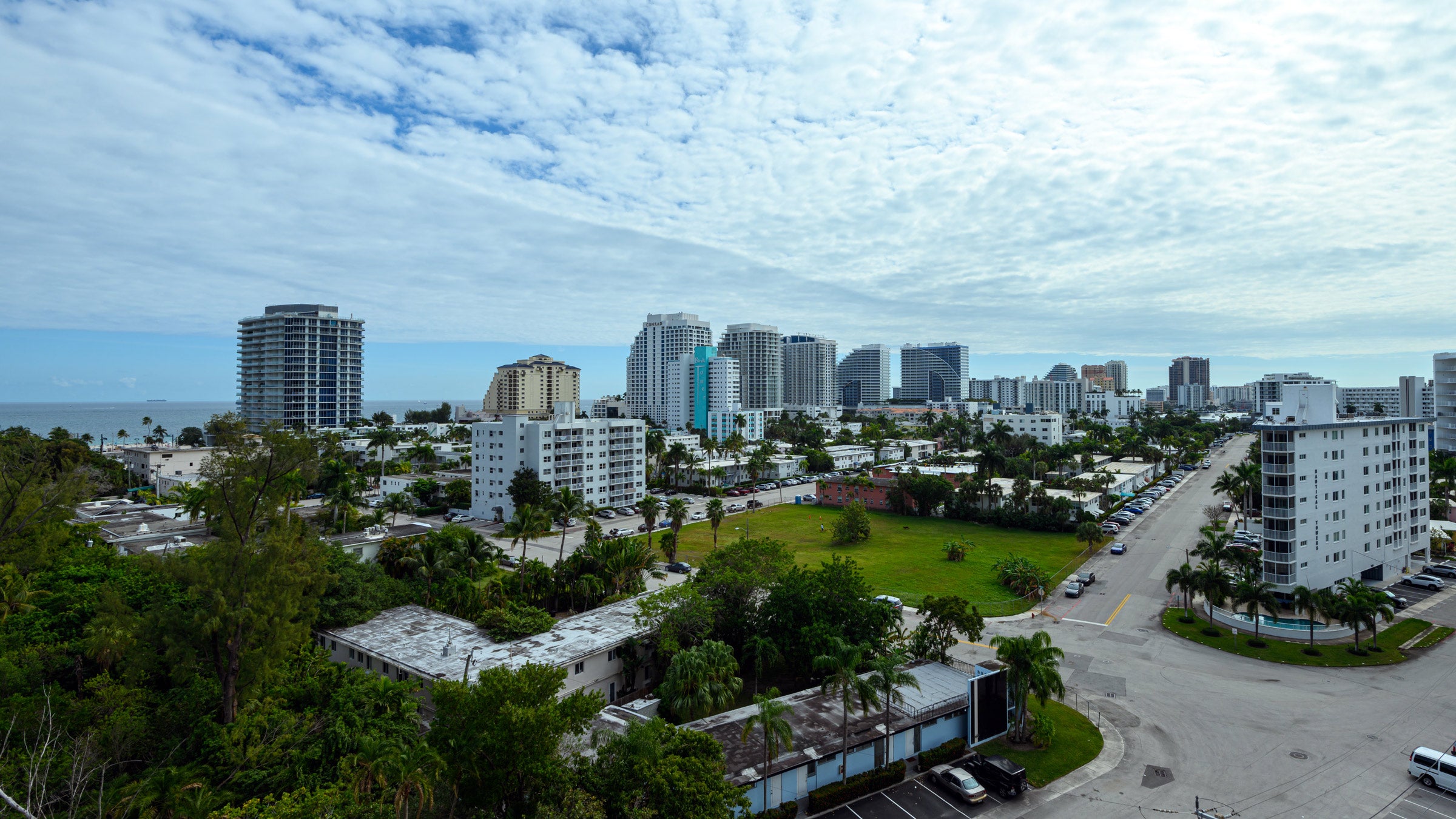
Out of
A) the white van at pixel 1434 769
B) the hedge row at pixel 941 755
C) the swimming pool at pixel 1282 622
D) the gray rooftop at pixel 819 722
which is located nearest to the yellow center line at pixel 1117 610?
the swimming pool at pixel 1282 622

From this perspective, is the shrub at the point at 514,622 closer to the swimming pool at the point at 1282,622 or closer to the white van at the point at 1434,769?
the white van at the point at 1434,769

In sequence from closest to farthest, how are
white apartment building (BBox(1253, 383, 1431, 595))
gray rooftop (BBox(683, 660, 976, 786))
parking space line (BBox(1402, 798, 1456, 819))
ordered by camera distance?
parking space line (BBox(1402, 798, 1456, 819))
gray rooftop (BBox(683, 660, 976, 786))
white apartment building (BBox(1253, 383, 1431, 595))

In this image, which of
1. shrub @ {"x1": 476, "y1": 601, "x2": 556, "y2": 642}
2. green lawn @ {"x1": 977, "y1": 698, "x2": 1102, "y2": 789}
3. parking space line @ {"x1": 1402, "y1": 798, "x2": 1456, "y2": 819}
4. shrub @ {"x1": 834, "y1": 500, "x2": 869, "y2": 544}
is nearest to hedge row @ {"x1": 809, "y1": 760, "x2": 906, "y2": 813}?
green lawn @ {"x1": 977, "y1": 698, "x2": 1102, "y2": 789}

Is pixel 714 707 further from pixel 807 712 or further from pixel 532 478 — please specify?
pixel 532 478

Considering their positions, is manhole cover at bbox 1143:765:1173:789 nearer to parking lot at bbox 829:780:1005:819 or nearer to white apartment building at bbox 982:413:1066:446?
parking lot at bbox 829:780:1005:819

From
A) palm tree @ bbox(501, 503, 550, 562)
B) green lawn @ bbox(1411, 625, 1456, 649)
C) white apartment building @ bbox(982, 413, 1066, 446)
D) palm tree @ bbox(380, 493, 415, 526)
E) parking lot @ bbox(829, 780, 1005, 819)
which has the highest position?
white apartment building @ bbox(982, 413, 1066, 446)

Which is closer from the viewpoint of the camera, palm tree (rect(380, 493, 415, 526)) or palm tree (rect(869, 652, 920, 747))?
palm tree (rect(869, 652, 920, 747))

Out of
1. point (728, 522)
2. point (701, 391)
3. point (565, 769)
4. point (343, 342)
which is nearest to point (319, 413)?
point (343, 342)
